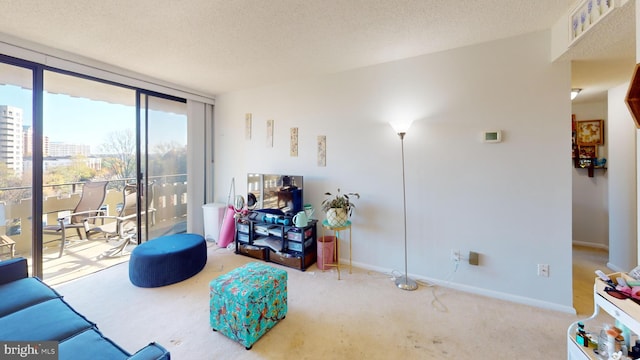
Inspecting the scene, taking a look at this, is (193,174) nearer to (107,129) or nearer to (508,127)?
(107,129)

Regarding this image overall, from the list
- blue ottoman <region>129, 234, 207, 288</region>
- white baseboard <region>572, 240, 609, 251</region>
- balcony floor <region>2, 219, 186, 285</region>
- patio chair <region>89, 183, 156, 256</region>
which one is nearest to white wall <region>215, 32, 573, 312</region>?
blue ottoman <region>129, 234, 207, 288</region>

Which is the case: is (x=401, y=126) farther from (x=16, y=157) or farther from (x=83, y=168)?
(x=83, y=168)

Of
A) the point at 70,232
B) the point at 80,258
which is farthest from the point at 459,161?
the point at 70,232

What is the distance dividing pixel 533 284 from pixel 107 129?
5430 mm

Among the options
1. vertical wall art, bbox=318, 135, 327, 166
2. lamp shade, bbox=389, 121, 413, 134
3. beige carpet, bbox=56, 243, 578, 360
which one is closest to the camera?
beige carpet, bbox=56, 243, 578, 360

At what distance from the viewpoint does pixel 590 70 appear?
249 cm

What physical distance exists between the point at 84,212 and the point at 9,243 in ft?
2.84

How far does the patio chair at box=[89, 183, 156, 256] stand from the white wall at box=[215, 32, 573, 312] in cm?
233

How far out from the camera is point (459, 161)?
2.58 meters

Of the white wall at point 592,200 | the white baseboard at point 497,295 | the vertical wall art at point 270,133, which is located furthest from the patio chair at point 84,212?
the white wall at point 592,200

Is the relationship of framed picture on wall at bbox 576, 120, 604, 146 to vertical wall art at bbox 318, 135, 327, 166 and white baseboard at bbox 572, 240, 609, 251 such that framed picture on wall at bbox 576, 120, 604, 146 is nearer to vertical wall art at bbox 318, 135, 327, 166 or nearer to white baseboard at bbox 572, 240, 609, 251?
white baseboard at bbox 572, 240, 609, 251

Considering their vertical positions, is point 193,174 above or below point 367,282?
above

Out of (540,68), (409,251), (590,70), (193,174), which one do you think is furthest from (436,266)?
(193,174)

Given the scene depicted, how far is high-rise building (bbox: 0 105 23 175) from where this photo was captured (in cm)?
245
